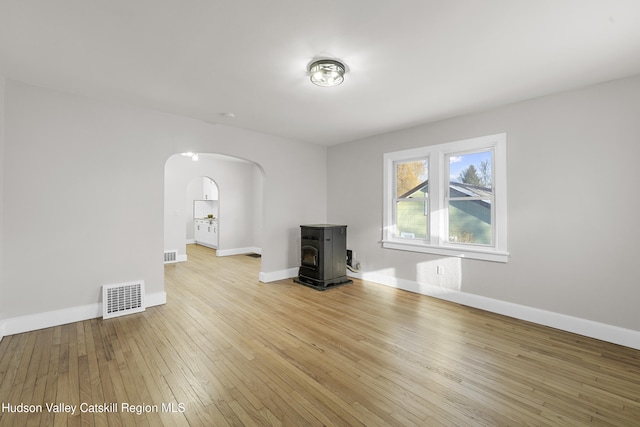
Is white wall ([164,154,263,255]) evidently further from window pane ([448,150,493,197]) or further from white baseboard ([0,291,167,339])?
window pane ([448,150,493,197])

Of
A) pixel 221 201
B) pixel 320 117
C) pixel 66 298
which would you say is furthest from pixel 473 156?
pixel 221 201

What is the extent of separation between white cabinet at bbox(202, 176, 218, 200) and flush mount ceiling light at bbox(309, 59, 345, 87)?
7.28m

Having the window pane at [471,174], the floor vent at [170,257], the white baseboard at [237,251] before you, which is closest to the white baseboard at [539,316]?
the window pane at [471,174]

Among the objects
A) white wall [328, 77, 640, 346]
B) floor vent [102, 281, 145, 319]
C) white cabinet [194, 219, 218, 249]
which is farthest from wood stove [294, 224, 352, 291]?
white cabinet [194, 219, 218, 249]

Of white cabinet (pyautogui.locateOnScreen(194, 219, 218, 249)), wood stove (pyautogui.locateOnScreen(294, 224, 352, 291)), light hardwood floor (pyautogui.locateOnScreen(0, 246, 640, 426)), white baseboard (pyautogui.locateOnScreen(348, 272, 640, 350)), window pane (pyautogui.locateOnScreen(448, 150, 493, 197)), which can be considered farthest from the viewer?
white cabinet (pyautogui.locateOnScreen(194, 219, 218, 249))

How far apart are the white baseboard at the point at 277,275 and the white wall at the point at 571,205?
9.54 feet

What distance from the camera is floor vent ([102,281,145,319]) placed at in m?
3.29

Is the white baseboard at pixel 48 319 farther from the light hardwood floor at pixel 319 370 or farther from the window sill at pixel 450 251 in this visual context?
the window sill at pixel 450 251

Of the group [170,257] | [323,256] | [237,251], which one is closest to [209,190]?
[237,251]

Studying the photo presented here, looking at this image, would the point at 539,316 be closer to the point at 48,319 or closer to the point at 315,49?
the point at 315,49

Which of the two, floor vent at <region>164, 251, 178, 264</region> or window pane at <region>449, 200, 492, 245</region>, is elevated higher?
window pane at <region>449, 200, 492, 245</region>

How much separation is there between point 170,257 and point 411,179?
577 cm

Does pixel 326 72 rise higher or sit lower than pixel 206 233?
higher

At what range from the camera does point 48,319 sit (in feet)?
9.92
